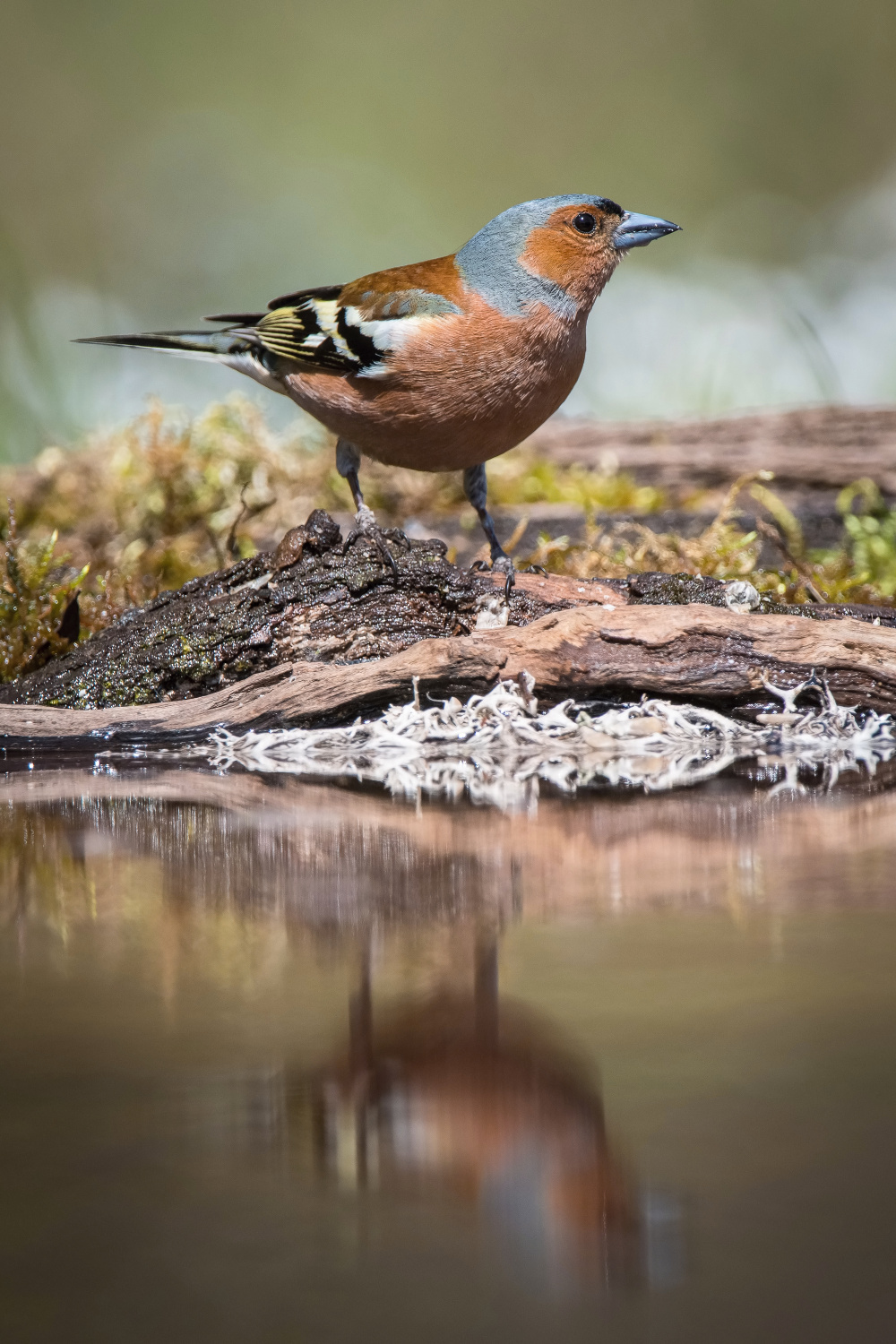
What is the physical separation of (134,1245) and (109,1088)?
0.17 meters

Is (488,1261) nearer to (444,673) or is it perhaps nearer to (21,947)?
(21,947)

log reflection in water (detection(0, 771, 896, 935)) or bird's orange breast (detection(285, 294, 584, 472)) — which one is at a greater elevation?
bird's orange breast (detection(285, 294, 584, 472))

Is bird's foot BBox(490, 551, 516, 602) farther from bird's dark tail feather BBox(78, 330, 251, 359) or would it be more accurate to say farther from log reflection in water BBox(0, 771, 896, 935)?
bird's dark tail feather BBox(78, 330, 251, 359)

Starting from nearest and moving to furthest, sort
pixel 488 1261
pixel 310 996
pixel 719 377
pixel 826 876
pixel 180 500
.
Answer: pixel 488 1261 → pixel 310 996 → pixel 826 876 → pixel 180 500 → pixel 719 377

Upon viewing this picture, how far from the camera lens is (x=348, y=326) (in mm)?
2900

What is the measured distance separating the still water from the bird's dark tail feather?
2442 millimetres

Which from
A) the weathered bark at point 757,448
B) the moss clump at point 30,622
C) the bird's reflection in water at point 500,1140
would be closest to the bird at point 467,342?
the moss clump at point 30,622

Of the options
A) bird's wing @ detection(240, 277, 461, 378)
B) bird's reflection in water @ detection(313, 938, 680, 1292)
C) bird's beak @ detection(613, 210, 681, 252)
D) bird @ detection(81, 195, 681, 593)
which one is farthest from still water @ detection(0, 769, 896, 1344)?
bird's beak @ detection(613, 210, 681, 252)

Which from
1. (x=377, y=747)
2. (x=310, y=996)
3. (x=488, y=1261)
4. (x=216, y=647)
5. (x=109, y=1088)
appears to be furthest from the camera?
(x=216, y=647)

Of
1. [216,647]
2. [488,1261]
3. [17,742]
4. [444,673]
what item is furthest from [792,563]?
[488,1261]

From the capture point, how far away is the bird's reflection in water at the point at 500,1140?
49 cm

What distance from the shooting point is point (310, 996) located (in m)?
0.82

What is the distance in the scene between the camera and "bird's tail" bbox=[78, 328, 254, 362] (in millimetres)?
3316

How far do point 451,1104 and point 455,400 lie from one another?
89.9 inches
